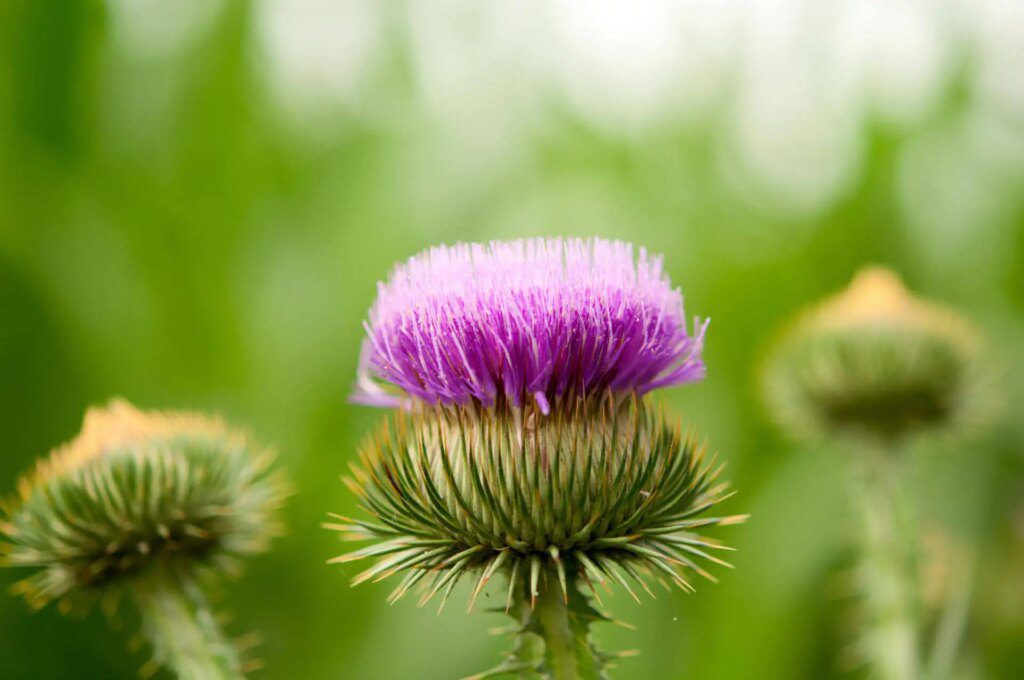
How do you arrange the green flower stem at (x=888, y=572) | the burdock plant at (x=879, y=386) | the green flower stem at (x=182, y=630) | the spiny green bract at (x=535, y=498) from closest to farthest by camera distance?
the spiny green bract at (x=535, y=498), the green flower stem at (x=182, y=630), the green flower stem at (x=888, y=572), the burdock plant at (x=879, y=386)

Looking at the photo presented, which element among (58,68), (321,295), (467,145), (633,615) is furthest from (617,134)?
(58,68)

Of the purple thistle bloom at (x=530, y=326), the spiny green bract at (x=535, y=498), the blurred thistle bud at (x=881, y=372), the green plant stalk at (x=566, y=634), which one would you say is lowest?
the green plant stalk at (x=566, y=634)

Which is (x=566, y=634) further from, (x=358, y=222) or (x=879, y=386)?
(x=358, y=222)

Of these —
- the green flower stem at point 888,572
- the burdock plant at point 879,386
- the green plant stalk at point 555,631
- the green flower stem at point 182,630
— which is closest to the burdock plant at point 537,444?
the green plant stalk at point 555,631

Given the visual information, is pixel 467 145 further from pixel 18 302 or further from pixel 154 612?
pixel 154 612

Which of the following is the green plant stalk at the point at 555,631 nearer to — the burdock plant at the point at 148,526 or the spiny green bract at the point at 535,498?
the spiny green bract at the point at 535,498

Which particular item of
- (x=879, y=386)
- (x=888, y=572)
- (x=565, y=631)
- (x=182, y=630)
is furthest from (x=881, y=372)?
(x=182, y=630)

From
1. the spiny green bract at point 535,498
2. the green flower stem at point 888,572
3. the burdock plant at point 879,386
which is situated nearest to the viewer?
the spiny green bract at point 535,498
